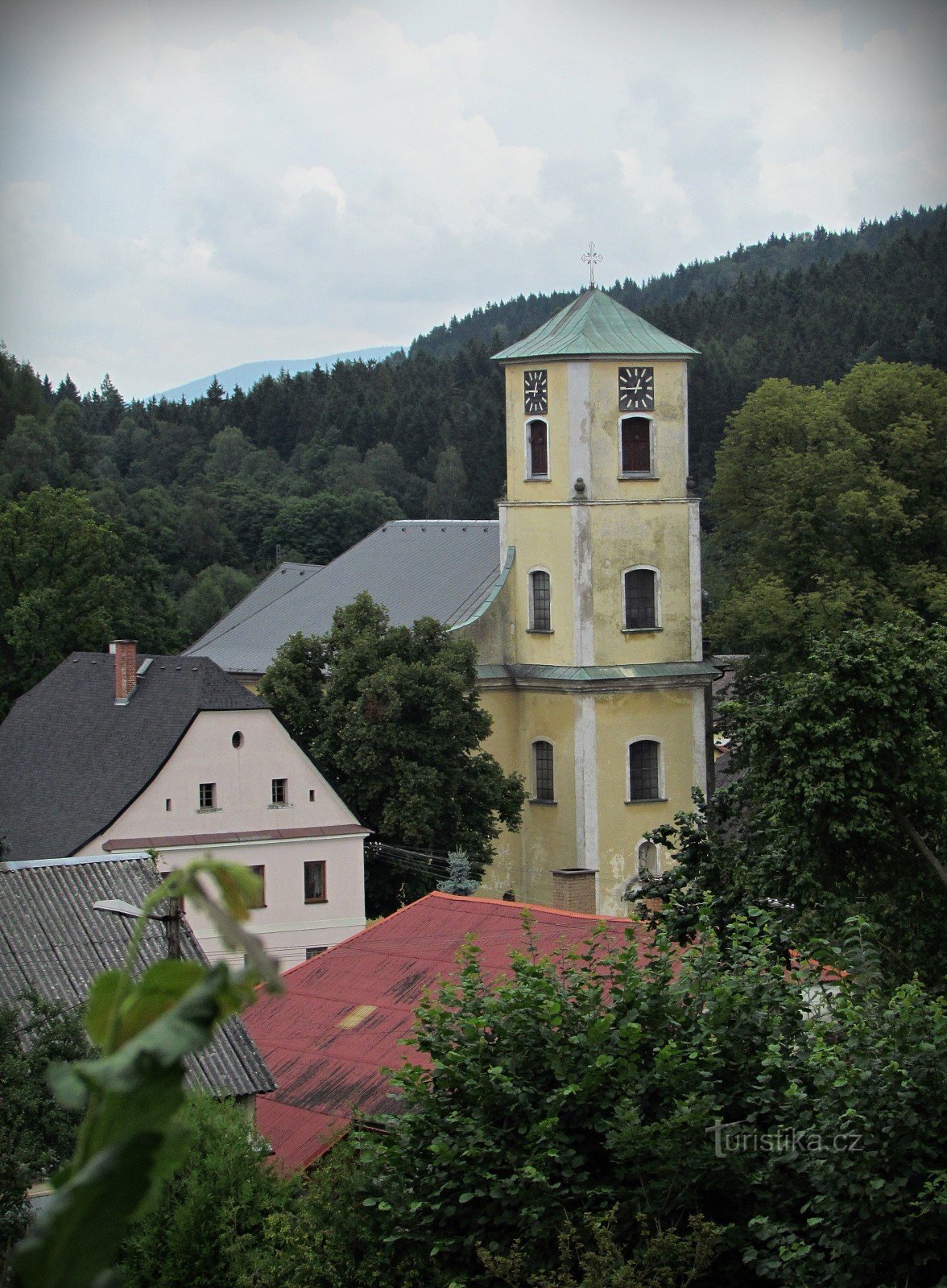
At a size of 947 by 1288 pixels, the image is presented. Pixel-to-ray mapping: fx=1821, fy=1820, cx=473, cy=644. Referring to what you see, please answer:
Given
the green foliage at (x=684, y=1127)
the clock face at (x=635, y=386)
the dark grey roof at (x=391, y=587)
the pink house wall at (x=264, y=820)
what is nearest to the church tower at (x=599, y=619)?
the clock face at (x=635, y=386)

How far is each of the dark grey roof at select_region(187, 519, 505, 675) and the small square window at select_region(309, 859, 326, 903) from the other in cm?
971

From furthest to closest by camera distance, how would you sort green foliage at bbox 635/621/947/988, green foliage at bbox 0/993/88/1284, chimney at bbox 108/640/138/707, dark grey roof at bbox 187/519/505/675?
dark grey roof at bbox 187/519/505/675, chimney at bbox 108/640/138/707, green foliage at bbox 635/621/947/988, green foliage at bbox 0/993/88/1284

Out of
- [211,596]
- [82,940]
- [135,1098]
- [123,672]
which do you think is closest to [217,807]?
[123,672]

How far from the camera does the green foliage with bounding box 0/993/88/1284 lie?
12992 millimetres

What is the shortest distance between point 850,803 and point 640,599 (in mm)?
25647

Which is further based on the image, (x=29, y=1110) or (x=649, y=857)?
(x=649, y=857)

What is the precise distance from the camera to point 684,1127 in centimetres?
1203

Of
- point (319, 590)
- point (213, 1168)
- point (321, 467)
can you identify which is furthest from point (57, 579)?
point (321, 467)

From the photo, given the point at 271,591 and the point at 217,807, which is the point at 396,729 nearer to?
the point at 217,807

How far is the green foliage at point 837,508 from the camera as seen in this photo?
40250 mm

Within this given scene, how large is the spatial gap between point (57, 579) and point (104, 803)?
20.5 m

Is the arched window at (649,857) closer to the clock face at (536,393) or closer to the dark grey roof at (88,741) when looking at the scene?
the clock face at (536,393)

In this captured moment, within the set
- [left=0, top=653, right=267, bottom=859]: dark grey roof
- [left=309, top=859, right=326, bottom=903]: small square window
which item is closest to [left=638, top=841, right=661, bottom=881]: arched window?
[left=309, top=859, right=326, bottom=903]: small square window

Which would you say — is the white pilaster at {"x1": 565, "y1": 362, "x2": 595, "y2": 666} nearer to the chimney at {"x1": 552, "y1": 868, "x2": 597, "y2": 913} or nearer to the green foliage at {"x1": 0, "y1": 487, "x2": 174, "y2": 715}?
the chimney at {"x1": 552, "y1": 868, "x2": 597, "y2": 913}
